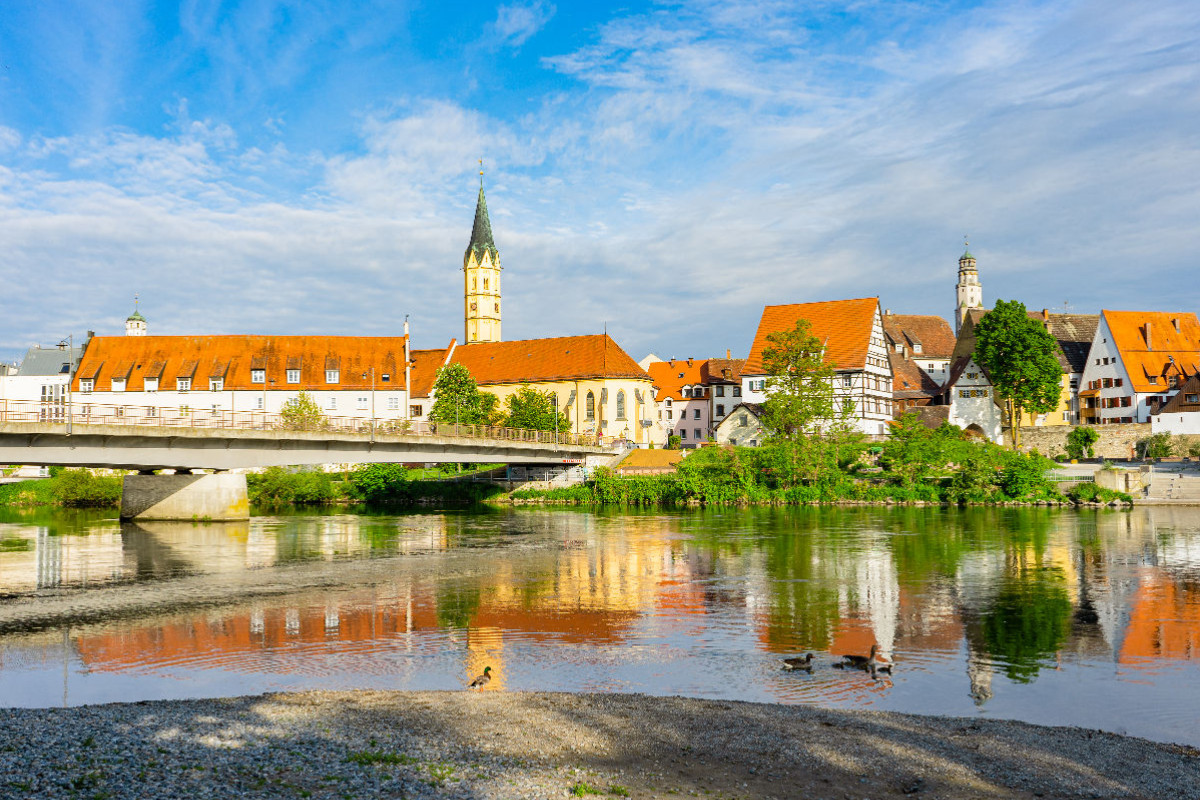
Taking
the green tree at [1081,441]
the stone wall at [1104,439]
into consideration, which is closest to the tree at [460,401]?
the stone wall at [1104,439]

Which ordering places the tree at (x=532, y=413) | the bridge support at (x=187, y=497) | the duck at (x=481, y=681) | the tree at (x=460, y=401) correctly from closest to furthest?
the duck at (x=481, y=681), the bridge support at (x=187, y=497), the tree at (x=532, y=413), the tree at (x=460, y=401)

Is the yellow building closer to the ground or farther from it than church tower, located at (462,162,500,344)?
closer to the ground

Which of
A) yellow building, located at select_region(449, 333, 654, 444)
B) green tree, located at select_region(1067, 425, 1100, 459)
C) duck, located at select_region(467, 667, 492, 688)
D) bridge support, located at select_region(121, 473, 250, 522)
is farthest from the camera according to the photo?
yellow building, located at select_region(449, 333, 654, 444)

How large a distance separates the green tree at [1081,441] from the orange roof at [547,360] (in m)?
44.5

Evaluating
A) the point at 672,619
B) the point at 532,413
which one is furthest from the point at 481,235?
the point at 672,619

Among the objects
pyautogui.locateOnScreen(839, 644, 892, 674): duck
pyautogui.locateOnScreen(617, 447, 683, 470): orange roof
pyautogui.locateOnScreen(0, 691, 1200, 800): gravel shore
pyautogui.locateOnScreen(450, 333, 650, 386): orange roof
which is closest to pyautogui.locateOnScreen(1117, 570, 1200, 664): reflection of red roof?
pyautogui.locateOnScreen(839, 644, 892, 674): duck

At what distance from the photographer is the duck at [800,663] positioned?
1958 centimetres

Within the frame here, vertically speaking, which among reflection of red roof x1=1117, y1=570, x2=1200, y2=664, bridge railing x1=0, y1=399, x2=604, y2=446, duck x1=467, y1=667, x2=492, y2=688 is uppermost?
bridge railing x1=0, y1=399, x2=604, y2=446

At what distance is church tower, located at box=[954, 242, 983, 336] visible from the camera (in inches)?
6358

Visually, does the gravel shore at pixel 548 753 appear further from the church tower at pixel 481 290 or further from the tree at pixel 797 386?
the church tower at pixel 481 290

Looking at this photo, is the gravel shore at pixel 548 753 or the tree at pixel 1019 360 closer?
the gravel shore at pixel 548 753

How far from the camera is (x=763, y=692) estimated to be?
17.8 m

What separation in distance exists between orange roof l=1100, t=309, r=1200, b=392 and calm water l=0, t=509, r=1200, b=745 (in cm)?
5409

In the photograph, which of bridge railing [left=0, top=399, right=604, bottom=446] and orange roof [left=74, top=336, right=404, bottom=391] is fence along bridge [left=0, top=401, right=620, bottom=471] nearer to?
bridge railing [left=0, top=399, right=604, bottom=446]
